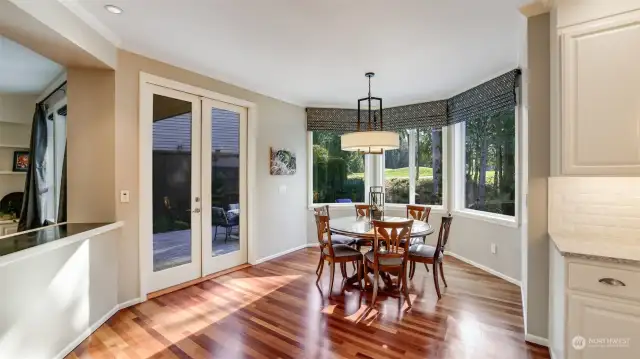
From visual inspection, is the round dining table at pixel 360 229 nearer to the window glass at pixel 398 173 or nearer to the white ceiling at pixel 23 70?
the window glass at pixel 398 173

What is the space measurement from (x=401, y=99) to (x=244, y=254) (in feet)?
11.2

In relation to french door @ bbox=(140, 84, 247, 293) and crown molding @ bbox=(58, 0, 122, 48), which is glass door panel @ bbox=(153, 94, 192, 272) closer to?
french door @ bbox=(140, 84, 247, 293)

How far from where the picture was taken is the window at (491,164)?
3.75m

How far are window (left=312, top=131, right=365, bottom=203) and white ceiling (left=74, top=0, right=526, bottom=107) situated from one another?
1601 mm

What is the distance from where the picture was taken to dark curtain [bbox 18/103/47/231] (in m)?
3.39

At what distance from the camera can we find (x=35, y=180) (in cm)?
340

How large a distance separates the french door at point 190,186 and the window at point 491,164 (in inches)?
130

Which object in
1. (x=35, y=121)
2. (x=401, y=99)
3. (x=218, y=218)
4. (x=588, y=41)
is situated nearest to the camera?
(x=588, y=41)

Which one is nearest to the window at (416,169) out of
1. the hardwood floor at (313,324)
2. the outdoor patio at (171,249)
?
the hardwood floor at (313,324)

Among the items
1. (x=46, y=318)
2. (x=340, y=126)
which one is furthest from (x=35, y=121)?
(x=340, y=126)

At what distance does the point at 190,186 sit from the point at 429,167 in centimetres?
367

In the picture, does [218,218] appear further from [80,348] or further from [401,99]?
[401,99]

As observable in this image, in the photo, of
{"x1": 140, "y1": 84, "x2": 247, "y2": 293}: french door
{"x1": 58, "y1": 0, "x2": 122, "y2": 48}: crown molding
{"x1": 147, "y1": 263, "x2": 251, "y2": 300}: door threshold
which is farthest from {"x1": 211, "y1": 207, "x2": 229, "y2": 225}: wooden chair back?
{"x1": 58, "y1": 0, "x2": 122, "y2": 48}: crown molding

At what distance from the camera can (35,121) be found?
3477 millimetres
